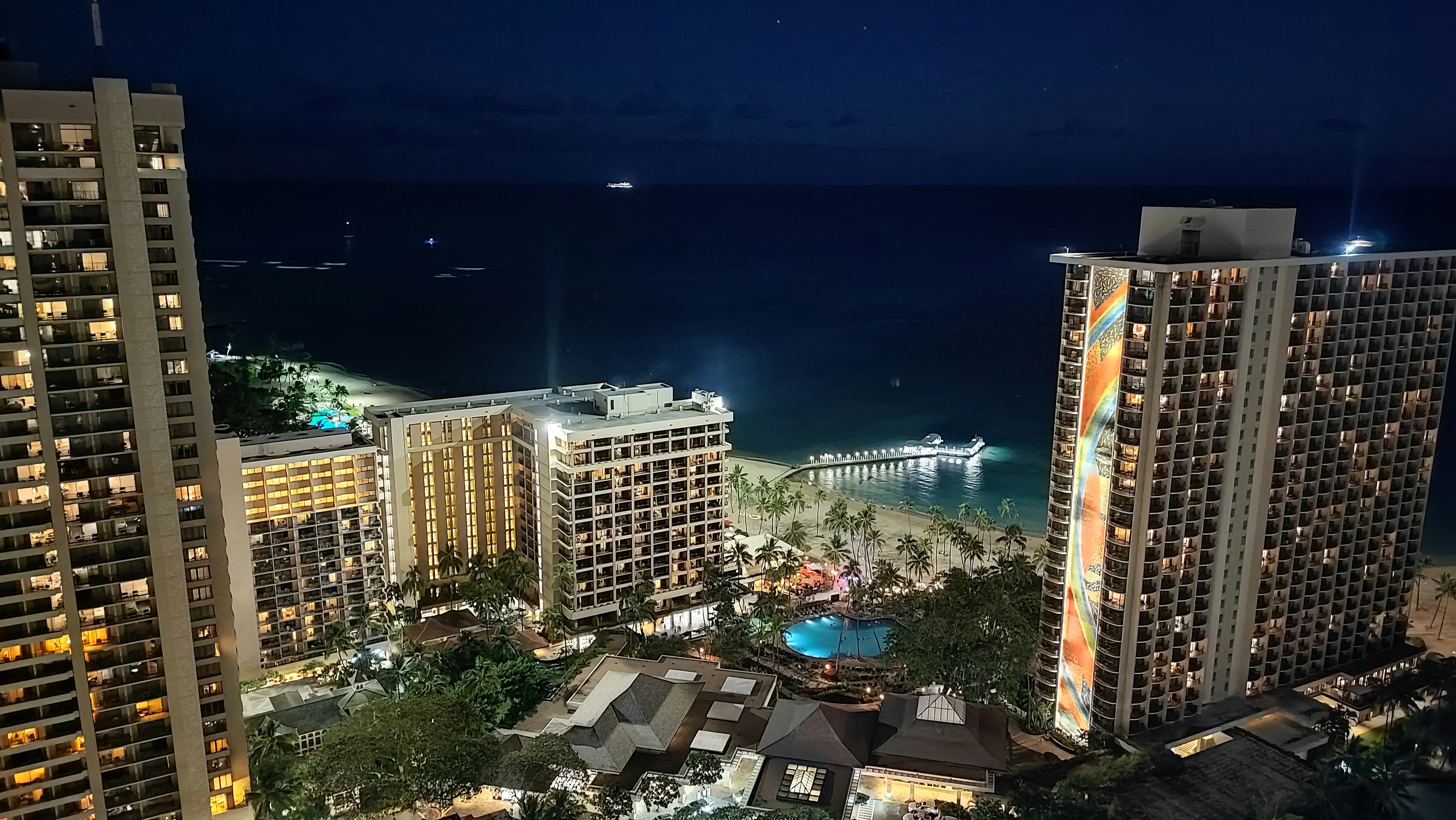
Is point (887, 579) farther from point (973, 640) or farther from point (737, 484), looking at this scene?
point (737, 484)

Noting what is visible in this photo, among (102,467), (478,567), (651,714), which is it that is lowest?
(651,714)

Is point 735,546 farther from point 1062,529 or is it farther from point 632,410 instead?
point 1062,529

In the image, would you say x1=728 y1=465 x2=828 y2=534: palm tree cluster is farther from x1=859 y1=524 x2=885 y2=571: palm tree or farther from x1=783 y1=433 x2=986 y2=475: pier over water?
x1=783 y1=433 x2=986 y2=475: pier over water

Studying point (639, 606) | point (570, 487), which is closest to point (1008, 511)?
point (639, 606)

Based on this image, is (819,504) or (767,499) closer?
(767,499)

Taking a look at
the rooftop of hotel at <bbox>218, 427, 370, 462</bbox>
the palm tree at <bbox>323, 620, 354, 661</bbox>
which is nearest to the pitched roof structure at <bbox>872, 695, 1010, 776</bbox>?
the palm tree at <bbox>323, 620, 354, 661</bbox>

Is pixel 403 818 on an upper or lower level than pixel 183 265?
lower

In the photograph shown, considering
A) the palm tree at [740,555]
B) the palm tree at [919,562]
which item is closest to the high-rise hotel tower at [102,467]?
the palm tree at [740,555]

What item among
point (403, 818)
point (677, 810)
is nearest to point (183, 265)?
point (403, 818)

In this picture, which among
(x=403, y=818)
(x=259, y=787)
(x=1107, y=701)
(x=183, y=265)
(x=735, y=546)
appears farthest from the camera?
(x=735, y=546)
